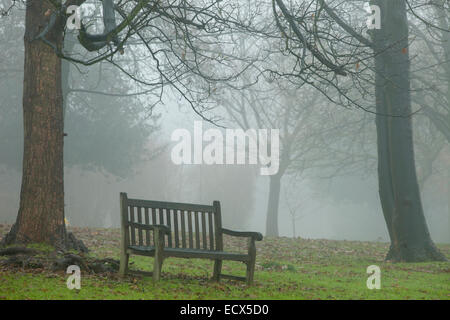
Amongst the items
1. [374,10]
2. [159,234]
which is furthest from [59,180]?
[374,10]

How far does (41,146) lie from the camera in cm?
884

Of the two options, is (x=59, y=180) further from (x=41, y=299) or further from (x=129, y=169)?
(x=129, y=169)

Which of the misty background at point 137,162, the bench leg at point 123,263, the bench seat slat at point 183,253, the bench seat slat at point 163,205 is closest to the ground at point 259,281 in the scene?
the bench leg at point 123,263

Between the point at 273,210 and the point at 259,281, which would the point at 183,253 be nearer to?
the point at 259,281

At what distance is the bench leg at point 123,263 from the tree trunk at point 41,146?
2052mm

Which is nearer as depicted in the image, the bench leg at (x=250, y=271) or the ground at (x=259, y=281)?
the ground at (x=259, y=281)

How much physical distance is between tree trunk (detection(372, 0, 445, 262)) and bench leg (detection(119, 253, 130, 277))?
7.00 meters

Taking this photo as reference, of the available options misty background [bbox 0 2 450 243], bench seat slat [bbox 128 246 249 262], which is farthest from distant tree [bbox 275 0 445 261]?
misty background [bbox 0 2 450 243]

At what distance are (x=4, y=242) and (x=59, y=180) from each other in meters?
1.30

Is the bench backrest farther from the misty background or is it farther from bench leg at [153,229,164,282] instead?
the misty background

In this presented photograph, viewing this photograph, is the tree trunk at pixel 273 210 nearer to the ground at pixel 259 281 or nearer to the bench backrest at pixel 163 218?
the ground at pixel 259 281

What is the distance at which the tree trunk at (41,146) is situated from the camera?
8.77 metres

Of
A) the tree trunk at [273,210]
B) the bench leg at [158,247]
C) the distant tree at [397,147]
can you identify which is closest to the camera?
the bench leg at [158,247]

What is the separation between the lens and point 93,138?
93.8ft
